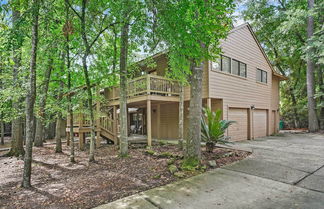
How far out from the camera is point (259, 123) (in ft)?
44.2

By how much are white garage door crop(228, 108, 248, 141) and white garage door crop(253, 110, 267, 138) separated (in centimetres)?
122

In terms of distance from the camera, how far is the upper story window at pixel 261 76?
13461mm

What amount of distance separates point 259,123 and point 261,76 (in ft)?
11.3

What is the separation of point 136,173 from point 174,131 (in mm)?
7038

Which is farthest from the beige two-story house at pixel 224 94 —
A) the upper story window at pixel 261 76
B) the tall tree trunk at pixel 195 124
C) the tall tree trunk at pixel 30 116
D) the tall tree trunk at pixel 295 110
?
the tall tree trunk at pixel 295 110

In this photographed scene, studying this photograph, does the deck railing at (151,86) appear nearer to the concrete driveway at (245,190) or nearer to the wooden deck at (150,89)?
the wooden deck at (150,89)

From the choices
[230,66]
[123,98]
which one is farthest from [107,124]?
[230,66]

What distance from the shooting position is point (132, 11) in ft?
16.3

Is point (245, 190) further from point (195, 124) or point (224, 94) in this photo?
point (224, 94)

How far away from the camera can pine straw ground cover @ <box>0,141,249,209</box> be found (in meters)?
3.70

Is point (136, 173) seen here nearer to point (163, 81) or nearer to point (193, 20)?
point (193, 20)

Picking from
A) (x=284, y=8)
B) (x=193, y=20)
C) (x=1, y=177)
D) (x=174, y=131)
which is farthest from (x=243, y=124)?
(x=284, y=8)

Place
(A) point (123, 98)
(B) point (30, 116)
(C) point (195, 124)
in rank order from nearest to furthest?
(B) point (30, 116)
(C) point (195, 124)
(A) point (123, 98)

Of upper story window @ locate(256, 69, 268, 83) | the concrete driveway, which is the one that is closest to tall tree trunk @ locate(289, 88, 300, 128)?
upper story window @ locate(256, 69, 268, 83)
